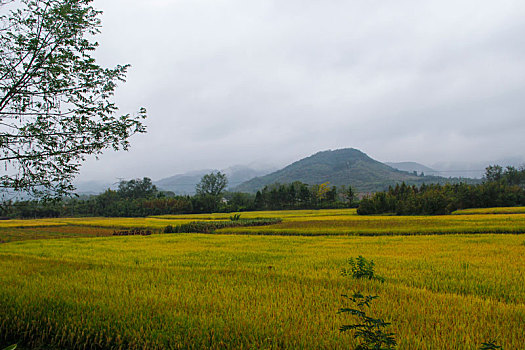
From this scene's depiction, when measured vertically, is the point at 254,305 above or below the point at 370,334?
below

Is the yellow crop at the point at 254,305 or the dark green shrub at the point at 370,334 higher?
the dark green shrub at the point at 370,334

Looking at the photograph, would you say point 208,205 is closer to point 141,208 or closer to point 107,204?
point 141,208

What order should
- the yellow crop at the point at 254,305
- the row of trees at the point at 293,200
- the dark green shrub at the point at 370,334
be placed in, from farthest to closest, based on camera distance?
1. the row of trees at the point at 293,200
2. the yellow crop at the point at 254,305
3. the dark green shrub at the point at 370,334

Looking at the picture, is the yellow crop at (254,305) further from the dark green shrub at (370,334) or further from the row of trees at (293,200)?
the row of trees at (293,200)

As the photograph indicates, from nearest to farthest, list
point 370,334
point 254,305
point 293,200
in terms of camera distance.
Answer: point 370,334
point 254,305
point 293,200

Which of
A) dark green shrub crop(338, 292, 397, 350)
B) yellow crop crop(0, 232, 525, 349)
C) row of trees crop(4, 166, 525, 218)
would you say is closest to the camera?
dark green shrub crop(338, 292, 397, 350)

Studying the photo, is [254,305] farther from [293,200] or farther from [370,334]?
[293,200]

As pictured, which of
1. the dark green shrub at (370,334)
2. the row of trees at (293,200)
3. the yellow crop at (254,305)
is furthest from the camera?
the row of trees at (293,200)

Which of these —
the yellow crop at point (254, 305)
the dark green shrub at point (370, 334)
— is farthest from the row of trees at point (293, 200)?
the dark green shrub at point (370, 334)

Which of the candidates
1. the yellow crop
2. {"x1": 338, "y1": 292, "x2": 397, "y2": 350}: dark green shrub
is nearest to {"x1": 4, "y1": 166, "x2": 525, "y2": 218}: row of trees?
the yellow crop

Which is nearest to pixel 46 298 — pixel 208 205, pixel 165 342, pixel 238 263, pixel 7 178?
pixel 7 178

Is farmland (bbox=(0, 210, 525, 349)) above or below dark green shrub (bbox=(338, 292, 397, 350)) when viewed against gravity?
below

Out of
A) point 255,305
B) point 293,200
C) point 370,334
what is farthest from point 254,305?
point 293,200

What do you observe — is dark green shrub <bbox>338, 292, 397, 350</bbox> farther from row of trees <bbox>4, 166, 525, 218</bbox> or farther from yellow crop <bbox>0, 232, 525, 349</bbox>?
row of trees <bbox>4, 166, 525, 218</bbox>
